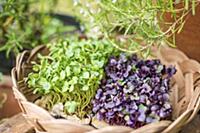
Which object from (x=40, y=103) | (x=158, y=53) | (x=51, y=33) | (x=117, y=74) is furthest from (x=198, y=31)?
(x=51, y=33)

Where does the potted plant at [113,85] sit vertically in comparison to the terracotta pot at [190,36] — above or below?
below

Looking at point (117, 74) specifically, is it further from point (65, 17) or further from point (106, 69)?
point (65, 17)

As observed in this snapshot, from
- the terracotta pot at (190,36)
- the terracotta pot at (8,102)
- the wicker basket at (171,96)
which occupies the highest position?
the terracotta pot at (190,36)

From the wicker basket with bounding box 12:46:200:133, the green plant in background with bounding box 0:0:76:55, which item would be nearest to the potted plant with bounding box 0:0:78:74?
the green plant in background with bounding box 0:0:76:55

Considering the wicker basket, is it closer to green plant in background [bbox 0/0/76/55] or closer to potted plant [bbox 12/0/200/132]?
potted plant [bbox 12/0/200/132]

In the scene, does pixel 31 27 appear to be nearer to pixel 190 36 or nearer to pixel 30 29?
pixel 30 29

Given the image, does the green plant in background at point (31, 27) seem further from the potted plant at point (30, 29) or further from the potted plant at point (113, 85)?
the potted plant at point (113, 85)

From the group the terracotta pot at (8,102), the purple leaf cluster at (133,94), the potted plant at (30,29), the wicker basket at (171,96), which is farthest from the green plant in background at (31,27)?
the purple leaf cluster at (133,94)
